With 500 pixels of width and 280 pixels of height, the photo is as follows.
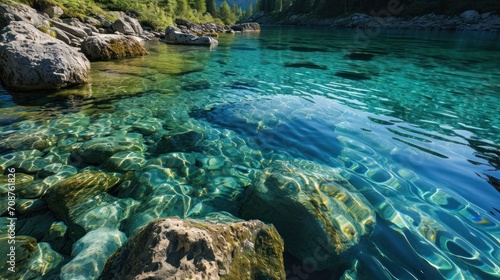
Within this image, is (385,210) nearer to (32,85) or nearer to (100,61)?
(32,85)

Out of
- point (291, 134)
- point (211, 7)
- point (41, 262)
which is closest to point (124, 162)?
point (41, 262)

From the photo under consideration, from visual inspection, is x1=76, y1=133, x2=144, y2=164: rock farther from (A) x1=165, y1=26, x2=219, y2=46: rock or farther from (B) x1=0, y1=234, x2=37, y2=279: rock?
(A) x1=165, y1=26, x2=219, y2=46: rock

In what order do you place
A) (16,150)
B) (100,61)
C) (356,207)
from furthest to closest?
(100,61)
(16,150)
(356,207)

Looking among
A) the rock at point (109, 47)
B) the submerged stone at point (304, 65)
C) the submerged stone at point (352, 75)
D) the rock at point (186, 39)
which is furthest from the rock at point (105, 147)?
the rock at point (186, 39)

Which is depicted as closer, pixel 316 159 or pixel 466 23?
pixel 316 159

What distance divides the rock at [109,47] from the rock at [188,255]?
18.1 metres

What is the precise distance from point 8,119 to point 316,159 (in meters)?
8.50

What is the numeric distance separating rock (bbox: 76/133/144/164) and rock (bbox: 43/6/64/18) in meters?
29.9

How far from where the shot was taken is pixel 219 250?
7.70 ft

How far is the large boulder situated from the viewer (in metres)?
9.48

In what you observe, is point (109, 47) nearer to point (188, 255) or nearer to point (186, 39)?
point (186, 39)

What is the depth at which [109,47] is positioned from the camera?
17297 mm

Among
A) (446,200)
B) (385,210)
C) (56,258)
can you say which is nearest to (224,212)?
(56,258)

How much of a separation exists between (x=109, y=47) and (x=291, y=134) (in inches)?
628
